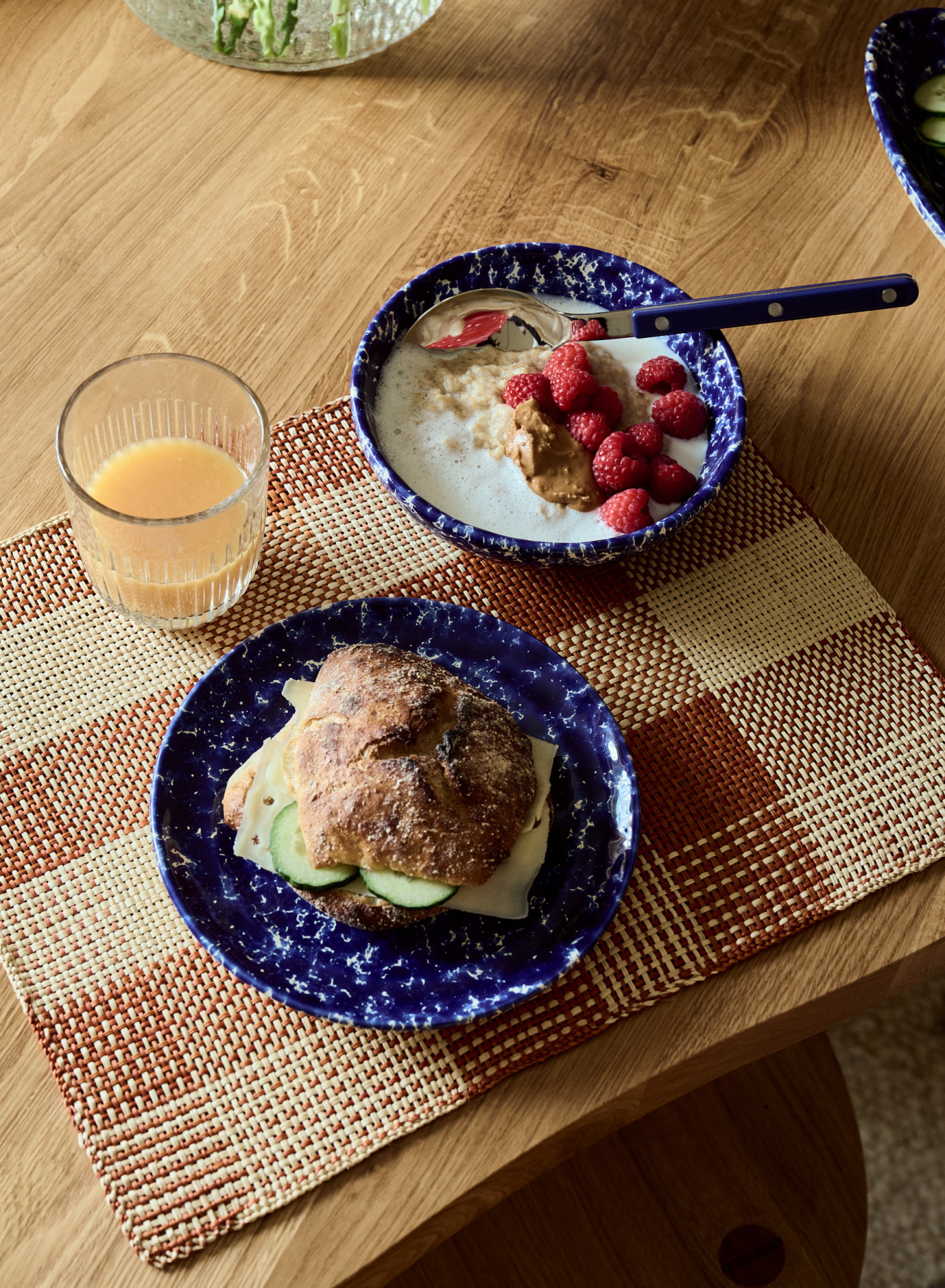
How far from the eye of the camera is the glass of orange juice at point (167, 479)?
3.50 feet

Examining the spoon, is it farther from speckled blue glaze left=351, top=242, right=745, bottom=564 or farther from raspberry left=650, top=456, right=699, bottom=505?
raspberry left=650, top=456, right=699, bottom=505

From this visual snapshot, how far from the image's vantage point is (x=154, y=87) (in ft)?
5.12

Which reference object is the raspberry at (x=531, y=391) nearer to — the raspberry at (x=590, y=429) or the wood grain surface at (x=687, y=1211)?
the raspberry at (x=590, y=429)

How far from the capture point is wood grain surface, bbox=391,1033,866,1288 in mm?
1217

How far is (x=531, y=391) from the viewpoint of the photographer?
1.24 meters

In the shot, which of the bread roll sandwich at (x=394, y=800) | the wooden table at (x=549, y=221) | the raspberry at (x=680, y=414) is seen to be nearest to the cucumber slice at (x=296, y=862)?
the bread roll sandwich at (x=394, y=800)

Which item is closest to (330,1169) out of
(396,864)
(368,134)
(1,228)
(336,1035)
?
(336,1035)

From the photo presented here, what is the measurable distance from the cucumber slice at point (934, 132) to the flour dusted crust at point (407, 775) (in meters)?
0.98

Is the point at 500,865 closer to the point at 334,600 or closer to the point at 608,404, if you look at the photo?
the point at 334,600

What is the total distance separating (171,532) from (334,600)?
0.21 meters

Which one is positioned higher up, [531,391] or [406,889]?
[531,391]

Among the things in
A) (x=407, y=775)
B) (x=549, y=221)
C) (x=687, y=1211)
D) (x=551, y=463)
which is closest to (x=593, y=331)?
(x=551, y=463)

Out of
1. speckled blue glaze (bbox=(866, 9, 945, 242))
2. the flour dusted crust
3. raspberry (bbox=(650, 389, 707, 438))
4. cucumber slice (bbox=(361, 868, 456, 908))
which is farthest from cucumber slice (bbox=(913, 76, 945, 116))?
cucumber slice (bbox=(361, 868, 456, 908))

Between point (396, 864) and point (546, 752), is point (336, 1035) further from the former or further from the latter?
point (546, 752)
